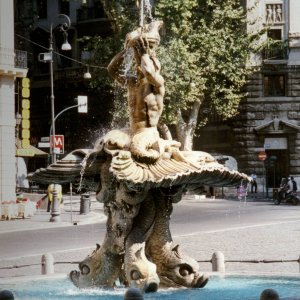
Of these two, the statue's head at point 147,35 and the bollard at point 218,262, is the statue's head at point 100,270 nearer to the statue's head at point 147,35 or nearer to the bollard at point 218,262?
the bollard at point 218,262

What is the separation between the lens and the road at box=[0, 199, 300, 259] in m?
19.0

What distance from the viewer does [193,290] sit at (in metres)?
10.3

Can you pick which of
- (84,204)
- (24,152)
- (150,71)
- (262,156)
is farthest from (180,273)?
(262,156)

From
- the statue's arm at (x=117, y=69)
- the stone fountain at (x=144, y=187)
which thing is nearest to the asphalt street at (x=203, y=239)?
the stone fountain at (x=144, y=187)

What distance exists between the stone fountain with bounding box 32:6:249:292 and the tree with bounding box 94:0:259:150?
27198 millimetres

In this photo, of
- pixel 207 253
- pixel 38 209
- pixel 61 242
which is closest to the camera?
pixel 207 253

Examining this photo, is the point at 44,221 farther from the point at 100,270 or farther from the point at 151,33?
the point at 151,33

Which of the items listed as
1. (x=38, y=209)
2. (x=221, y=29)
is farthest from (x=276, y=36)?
(x=38, y=209)

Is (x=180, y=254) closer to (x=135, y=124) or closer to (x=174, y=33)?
(x=135, y=124)

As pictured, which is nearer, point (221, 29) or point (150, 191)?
point (150, 191)

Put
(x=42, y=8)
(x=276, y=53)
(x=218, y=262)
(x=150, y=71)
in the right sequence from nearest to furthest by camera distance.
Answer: (x=150, y=71), (x=218, y=262), (x=276, y=53), (x=42, y=8)

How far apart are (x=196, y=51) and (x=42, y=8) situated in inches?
810

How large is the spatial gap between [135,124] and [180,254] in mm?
1704

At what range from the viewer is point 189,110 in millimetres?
43094
